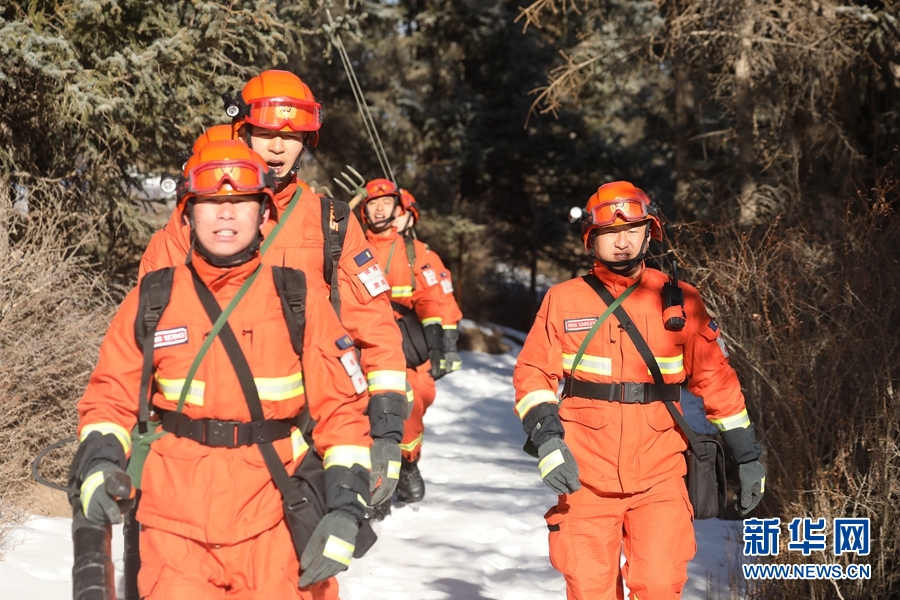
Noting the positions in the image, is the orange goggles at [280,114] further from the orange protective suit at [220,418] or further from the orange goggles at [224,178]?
the orange protective suit at [220,418]

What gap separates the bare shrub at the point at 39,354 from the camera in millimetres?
6016

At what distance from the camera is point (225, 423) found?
2980 millimetres

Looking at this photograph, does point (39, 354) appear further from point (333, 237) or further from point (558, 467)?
point (558, 467)

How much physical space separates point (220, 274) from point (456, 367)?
16.9 feet

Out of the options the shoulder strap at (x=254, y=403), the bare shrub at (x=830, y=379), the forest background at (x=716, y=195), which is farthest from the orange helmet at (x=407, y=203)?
the shoulder strap at (x=254, y=403)

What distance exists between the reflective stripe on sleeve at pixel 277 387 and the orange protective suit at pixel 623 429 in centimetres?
132

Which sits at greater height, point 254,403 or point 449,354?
point 254,403

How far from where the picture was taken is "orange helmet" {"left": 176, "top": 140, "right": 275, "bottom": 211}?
307 cm

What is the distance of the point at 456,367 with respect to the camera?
8.09 m

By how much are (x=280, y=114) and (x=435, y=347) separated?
395 centimetres

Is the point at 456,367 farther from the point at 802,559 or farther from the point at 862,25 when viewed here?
the point at 862,25

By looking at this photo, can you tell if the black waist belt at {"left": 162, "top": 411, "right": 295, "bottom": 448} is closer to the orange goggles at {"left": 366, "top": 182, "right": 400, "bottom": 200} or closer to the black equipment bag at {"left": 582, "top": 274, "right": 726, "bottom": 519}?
the black equipment bag at {"left": 582, "top": 274, "right": 726, "bottom": 519}

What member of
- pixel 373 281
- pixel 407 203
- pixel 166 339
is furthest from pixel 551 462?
pixel 407 203

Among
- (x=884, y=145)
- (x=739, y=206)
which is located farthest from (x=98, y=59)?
(x=884, y=145)
